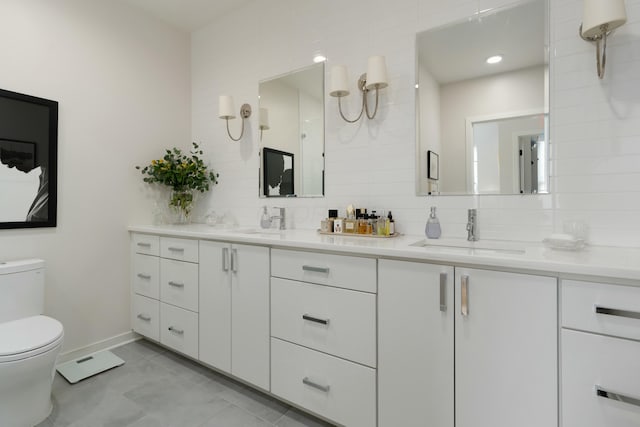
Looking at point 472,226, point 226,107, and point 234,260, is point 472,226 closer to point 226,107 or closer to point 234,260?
point 234,260

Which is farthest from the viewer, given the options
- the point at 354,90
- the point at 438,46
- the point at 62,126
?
the point at 62,126

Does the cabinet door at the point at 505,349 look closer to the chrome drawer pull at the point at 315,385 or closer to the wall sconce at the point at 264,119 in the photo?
the chrome drawer pull at the point at 315,385

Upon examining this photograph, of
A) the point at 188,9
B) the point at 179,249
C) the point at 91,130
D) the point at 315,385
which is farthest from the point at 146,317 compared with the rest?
the point at 188,9

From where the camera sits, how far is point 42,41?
208 cm

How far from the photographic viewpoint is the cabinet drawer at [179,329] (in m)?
2.07

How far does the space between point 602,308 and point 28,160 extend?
9.81 ft

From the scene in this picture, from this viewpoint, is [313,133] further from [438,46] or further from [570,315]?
[570,315]

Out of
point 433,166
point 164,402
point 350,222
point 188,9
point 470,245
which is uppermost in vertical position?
point 188,9

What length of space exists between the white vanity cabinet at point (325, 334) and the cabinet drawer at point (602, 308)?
0.67 m

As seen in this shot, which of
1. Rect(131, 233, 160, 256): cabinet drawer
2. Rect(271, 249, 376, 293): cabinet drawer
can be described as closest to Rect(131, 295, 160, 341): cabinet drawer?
Rect(131, 233, 160, 256): cabinet drawer

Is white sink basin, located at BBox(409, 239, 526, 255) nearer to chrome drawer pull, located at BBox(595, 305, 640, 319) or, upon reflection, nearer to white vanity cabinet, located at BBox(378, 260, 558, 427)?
white vanity cabinet, located at BBox(378, 260, 558, 427)

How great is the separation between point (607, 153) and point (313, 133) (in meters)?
1.58

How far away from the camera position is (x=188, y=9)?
2639 mm

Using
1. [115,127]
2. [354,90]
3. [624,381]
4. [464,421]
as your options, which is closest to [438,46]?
[354,90]
